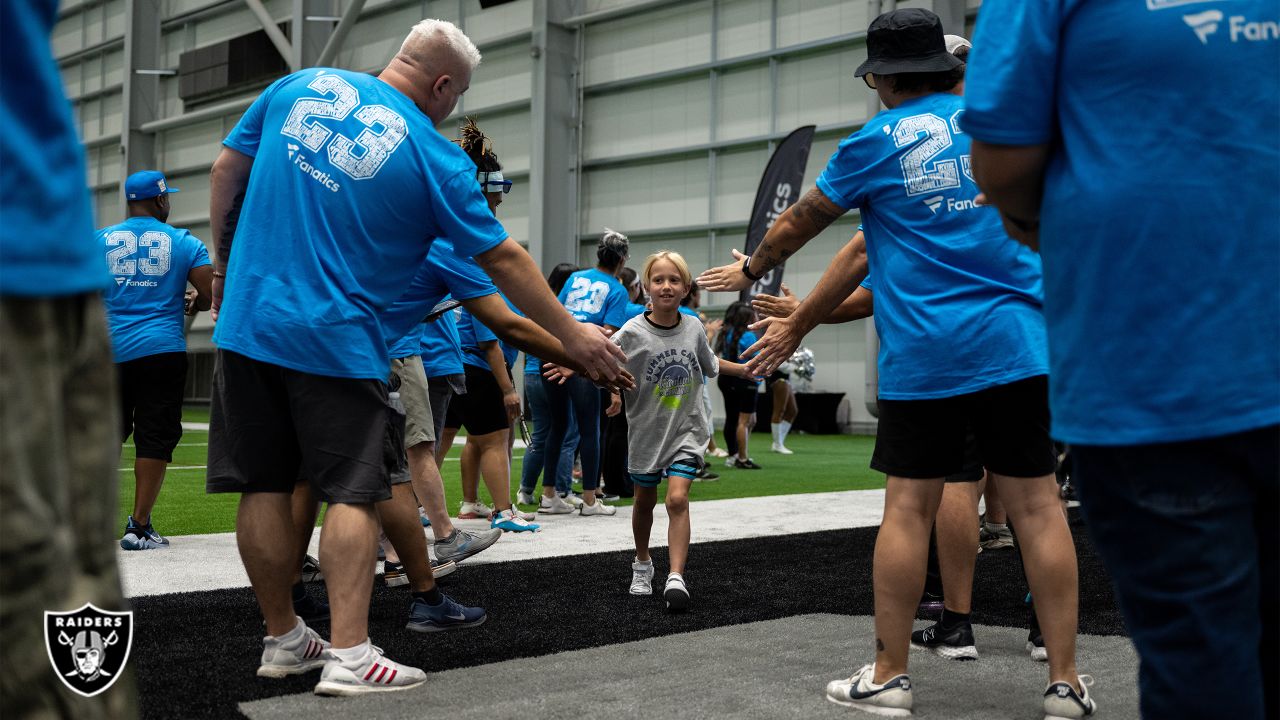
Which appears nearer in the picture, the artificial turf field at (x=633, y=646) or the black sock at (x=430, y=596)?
the artificial turf field at (x=633, y=646)

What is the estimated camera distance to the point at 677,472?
491 cm

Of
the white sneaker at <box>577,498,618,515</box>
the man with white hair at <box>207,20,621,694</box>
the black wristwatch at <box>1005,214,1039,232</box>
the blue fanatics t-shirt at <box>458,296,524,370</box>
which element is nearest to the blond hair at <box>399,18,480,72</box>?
the man with white hair at <box>207,20,621,694</box>

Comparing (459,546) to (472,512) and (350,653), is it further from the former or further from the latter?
(472,512)

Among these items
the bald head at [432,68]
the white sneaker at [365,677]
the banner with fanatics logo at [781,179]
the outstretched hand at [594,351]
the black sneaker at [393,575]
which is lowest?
the black sneaker at [393,575]

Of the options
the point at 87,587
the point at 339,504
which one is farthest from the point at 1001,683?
the point at 87,587

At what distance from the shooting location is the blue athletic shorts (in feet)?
16.0

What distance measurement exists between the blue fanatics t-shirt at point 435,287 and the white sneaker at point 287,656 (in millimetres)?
1074

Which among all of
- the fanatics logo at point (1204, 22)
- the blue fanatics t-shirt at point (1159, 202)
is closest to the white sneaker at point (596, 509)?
the blue fanatics t-shirt at point (1159, 202)

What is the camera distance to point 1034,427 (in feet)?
9.95

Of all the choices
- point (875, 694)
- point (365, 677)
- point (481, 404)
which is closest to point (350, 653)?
point (365, 677)

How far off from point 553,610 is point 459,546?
0.92 meters

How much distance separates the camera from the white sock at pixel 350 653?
10.1 ft

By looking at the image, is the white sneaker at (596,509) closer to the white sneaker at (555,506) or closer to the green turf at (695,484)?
the white sneaker at (555,506)

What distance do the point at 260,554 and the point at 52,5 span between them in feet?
7.11
